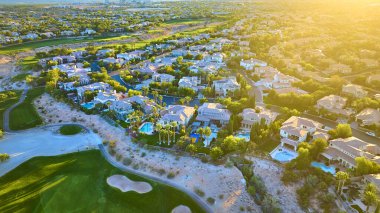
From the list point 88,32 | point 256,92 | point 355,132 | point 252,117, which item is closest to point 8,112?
point 252,117

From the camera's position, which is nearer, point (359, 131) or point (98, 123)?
point (359, 131)

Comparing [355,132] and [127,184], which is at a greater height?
[355,132]

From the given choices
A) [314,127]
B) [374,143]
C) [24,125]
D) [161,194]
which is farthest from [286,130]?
[24,125]

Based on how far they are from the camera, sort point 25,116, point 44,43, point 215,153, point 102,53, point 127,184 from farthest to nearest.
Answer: point 44,43, point 102,53, point 25,116, point 215,153, point 127,184

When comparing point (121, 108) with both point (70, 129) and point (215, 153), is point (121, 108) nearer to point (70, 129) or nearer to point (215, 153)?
point (70, 129)

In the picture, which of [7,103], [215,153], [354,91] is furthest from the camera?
[7,103]

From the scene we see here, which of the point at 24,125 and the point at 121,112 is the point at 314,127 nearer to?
the point at 121,112

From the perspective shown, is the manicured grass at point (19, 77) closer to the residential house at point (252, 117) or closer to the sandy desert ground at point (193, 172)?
the sandy desert ground at point (193, 172)
